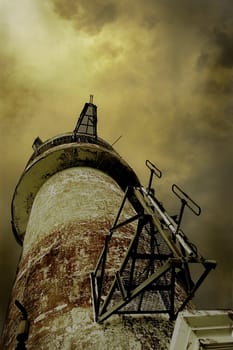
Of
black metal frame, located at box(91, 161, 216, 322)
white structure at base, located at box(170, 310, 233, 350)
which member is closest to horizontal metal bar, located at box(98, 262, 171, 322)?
black metal frame, located at box(91, 161, 216, 322)

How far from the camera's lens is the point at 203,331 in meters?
3.38

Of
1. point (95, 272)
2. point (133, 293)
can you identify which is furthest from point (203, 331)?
point (95, 272)

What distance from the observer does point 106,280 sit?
634 cm

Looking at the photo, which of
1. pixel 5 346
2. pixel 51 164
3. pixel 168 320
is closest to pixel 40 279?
pixel 5 346

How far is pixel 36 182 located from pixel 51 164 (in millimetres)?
831

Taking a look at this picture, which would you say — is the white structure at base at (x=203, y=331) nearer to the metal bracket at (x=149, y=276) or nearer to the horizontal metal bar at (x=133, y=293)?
the metal bracket at (x=149, y=276)

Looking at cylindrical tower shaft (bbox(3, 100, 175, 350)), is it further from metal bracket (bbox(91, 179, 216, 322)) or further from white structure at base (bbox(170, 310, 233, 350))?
white structure at base (bbox(170, 310, 233, 350))

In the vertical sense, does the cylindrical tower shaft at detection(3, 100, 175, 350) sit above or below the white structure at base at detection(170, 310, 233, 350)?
above

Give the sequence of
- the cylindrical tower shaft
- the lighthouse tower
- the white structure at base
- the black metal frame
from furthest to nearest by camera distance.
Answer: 1. the cylindrical tower shaft
2. the lighthouse tower
3. the black metal frame
4. the white structure at base

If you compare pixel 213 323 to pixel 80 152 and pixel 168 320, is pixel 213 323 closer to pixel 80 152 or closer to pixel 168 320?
pixel 168 320

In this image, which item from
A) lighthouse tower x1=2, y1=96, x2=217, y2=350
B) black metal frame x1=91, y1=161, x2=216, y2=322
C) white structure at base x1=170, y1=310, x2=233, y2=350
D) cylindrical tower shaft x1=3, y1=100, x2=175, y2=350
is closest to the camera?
white structure at base x1=170, y1=310, x2=233, y2=350

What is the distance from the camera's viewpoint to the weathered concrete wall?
17.6ft

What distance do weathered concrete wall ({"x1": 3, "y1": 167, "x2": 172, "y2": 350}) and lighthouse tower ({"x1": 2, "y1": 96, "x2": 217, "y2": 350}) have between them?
1cm

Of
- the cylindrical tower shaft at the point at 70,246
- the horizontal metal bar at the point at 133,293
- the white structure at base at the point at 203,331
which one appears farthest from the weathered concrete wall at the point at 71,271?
the white structure at base at the point at 203,331
